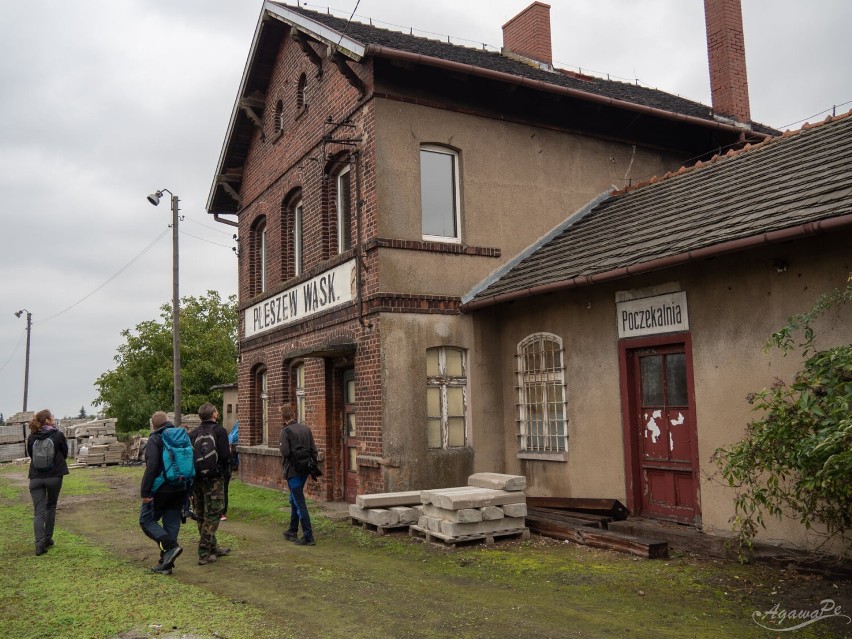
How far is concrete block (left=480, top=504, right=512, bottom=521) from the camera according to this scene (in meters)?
9.11

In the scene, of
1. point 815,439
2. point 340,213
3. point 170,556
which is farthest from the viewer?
point 340,213

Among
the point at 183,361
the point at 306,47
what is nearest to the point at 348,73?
the point at 306,47

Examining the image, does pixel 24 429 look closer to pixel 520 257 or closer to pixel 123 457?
pixel 123 457

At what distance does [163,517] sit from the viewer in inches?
328

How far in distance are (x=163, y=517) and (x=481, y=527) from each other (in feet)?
11.7

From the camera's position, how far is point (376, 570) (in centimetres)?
806

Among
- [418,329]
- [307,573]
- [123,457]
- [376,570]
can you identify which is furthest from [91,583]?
[123,457]

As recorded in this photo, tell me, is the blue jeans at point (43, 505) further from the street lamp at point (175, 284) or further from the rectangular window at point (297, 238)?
the street lamp at point (175, 284)

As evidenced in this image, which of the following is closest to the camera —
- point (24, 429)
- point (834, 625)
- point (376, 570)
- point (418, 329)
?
point (834, 625)

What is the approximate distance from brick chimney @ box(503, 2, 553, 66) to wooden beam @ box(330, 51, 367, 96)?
6.31 m

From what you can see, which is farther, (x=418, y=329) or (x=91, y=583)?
(x=418, y=329)

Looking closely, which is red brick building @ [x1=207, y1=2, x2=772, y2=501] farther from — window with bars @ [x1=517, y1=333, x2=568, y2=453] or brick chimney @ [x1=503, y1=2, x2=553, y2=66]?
brick chimney @ [x1=503, y1=2, x2=553, y2=66]

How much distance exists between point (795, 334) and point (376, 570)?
494cm

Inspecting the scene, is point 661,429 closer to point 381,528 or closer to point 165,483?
point 381,528
